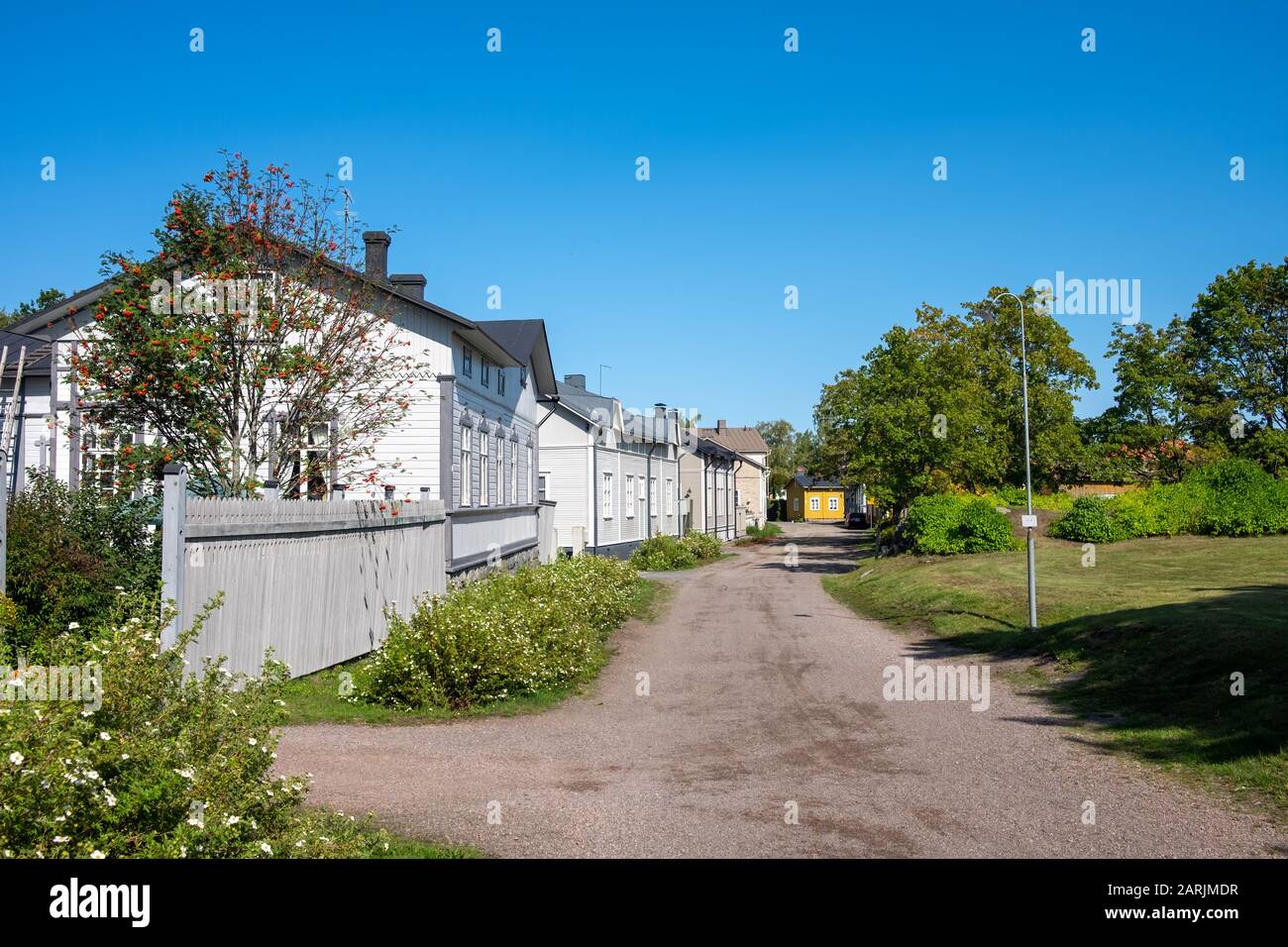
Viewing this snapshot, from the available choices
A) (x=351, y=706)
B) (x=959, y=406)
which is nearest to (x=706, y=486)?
(x=959, y=406)

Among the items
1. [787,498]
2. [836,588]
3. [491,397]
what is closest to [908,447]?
[836,588]

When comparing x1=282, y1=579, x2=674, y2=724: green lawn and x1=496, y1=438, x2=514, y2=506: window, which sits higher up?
x1=496, y1=438, x2=514, y2=506: window

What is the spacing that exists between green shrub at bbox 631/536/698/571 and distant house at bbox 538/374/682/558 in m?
0.97

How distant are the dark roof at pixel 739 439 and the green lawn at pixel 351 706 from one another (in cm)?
9287

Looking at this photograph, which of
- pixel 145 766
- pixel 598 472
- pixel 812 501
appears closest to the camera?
pixel 145 766

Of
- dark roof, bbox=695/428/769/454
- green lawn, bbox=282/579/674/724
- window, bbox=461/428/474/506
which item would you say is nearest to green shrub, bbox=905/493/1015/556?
window, bbox=461/428/474/506

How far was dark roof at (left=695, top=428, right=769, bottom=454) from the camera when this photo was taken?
106875mm

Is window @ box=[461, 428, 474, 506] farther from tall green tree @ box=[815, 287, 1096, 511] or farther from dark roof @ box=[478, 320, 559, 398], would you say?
tall green tree @ box=[815, 287, 1096, 511]

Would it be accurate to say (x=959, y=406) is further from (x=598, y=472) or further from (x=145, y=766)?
(x=145, y=766)

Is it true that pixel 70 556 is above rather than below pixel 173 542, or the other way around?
below

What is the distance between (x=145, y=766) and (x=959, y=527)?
31.2 m

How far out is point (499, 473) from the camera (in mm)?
24844

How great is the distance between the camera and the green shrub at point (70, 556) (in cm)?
920

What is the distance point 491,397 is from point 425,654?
43.7 feet
